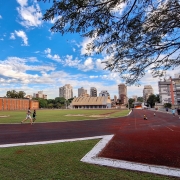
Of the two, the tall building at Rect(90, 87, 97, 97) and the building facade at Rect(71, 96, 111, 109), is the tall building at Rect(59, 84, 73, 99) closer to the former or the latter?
the tall building at Rect(90, 87, 97, 97)

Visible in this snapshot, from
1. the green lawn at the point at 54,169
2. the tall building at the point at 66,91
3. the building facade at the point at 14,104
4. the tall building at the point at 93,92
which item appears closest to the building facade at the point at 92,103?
the building facade at the point at 14,104

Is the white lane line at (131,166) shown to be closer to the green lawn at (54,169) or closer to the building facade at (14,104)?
the green lawn at (54,169)

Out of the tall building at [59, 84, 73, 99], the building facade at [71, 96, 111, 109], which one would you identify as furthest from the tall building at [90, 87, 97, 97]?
the building facade at [71, 96, 111, 109]

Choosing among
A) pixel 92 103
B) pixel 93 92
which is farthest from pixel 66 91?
pixel 92 103

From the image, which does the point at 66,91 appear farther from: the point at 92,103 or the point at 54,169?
the point at 54,169

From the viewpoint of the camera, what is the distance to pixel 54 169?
194 inches

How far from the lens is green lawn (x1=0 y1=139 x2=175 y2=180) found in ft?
14.6

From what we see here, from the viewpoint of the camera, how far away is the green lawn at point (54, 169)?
4.45m

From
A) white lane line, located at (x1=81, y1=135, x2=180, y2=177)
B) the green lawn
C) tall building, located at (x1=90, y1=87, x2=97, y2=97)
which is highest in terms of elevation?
tall building, located at (x1=90, y1=87, x2=97, y2=97)

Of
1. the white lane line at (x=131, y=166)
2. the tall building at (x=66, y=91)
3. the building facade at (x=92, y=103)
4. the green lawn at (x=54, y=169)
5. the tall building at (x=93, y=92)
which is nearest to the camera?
the green lawn at (x=54, y=169)

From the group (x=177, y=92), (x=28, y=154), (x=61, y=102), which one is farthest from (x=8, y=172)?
(x=61, y=102)

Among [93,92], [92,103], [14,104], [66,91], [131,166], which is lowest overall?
[131,166]

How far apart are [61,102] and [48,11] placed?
417 ft

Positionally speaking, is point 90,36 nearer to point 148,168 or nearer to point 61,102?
point 148,168
